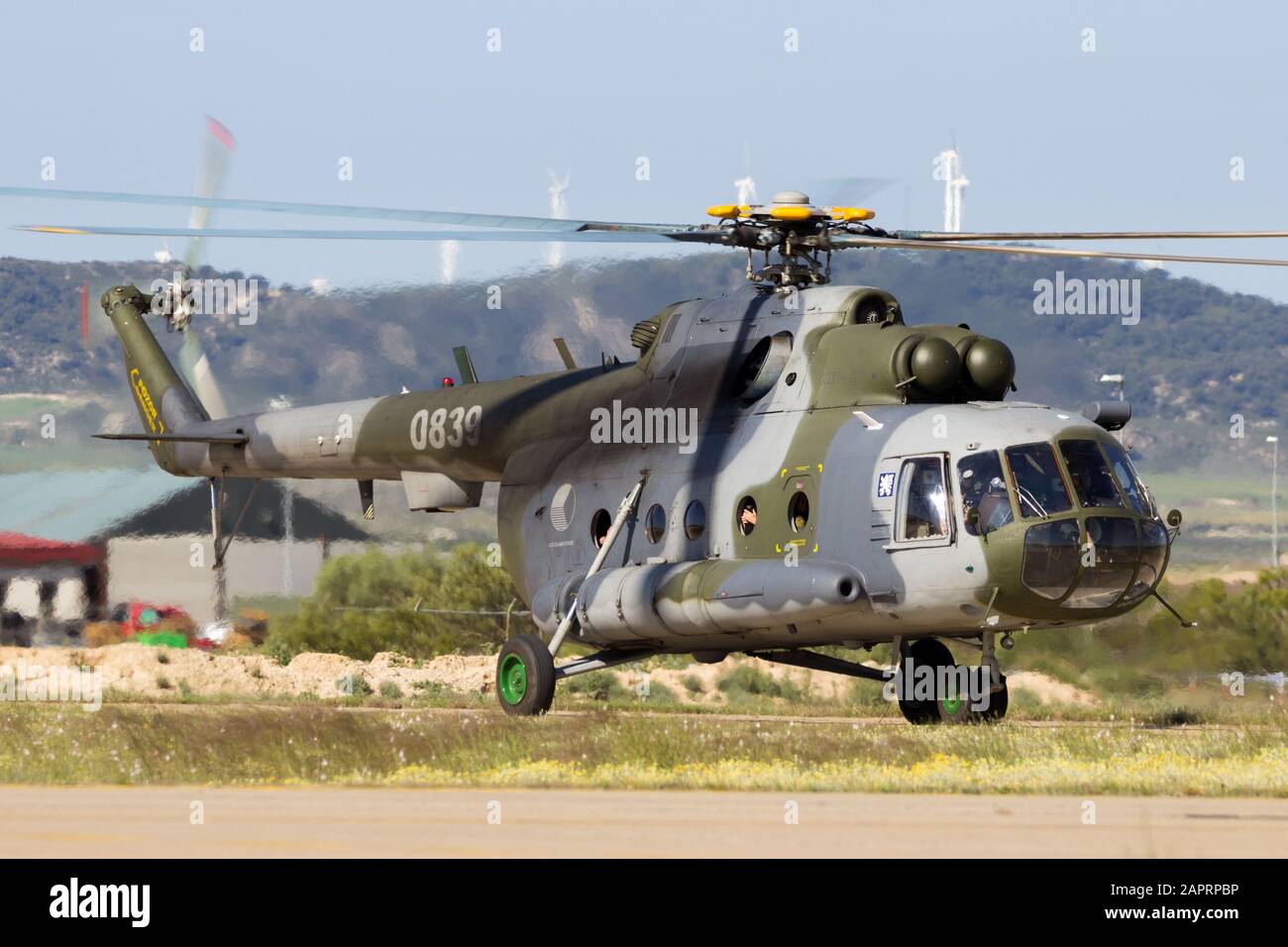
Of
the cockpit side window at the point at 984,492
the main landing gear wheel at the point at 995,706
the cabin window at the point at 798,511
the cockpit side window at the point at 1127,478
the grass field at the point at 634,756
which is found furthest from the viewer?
the main landing gear wheel at the point at 995,706

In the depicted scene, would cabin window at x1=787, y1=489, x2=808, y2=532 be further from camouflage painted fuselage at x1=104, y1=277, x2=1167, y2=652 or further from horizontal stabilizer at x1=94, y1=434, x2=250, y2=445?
horizontal stabilizer at x1=94, y1=434, x2=250, y2=445

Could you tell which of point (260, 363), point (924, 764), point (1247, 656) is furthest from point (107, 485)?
point (924, 764)

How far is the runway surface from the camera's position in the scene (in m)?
9.48

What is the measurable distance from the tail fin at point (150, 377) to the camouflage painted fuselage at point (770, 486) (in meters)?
5.21

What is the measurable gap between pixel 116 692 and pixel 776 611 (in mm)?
14251

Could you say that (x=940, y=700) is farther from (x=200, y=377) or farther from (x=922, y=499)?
(x=200, y=377)

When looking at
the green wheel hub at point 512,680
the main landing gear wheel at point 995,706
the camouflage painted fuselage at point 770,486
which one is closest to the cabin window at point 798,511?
the camouflage painted fuselage at point 770,486

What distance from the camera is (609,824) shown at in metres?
10.8

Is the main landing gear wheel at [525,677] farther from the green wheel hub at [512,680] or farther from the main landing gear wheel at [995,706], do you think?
the main landing gear wheel at [995,706]

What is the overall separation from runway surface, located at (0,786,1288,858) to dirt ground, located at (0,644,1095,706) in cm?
1583

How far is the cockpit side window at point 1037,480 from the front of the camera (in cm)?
1698

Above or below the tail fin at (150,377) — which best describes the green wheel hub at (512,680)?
below

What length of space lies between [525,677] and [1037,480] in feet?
20.7

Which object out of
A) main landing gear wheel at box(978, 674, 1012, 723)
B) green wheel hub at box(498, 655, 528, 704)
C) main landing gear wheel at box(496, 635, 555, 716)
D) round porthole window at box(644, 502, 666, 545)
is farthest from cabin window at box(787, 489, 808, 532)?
green wheel hub at box(498, 655, 528, 704)
